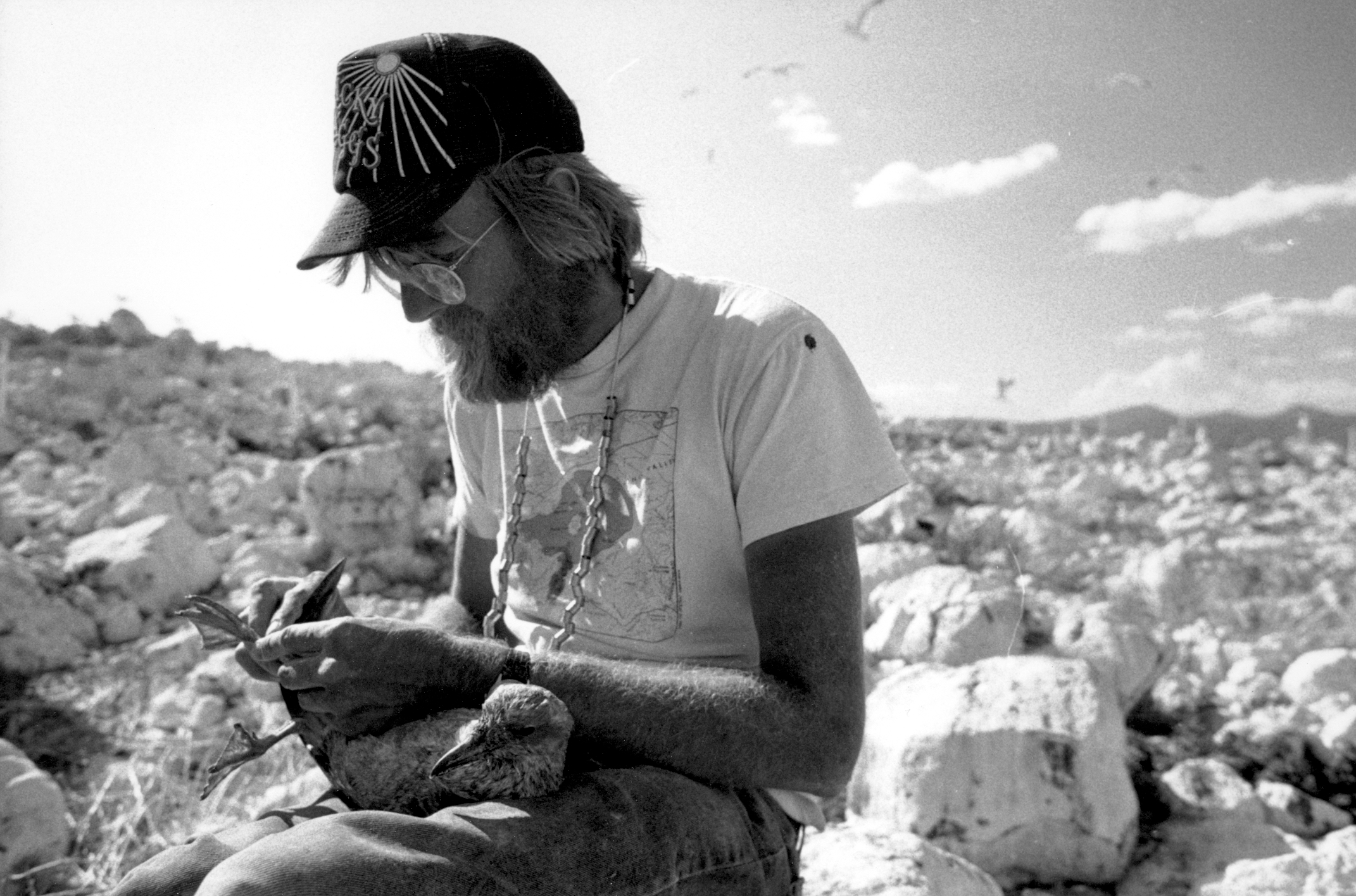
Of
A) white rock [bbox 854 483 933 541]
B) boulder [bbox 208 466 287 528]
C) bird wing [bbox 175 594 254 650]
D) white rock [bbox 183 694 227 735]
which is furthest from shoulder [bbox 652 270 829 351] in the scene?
boulder [bbox 208 466 287 528]

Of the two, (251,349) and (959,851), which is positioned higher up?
(251,349)

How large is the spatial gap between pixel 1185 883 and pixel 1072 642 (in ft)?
3.60

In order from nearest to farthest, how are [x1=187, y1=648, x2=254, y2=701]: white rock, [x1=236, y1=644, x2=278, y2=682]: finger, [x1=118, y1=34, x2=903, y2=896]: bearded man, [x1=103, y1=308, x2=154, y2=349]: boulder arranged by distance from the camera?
[x1=118, y1=34, x2=903, y2=896]: bearded man < [x1=236, y1=644, x2=278, y2=682]: finger < [x1=187, y1=648, x2=254, y2=701]: white rock < [x1=103, y1=308, x2=154, y2=349]: boulder

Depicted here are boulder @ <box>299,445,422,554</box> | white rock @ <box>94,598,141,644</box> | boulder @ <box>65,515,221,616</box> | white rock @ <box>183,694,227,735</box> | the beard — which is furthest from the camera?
boulder @ <box>299,445,422,554</box>

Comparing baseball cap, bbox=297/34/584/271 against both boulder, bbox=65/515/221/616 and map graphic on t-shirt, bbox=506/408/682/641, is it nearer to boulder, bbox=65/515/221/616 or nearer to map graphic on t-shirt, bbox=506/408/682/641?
map graphic on t-shirt, bbox=506/408/682/641

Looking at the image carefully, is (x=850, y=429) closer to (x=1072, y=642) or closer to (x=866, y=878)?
(x=866, y=878)

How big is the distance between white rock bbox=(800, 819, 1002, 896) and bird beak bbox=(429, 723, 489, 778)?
2.97ft

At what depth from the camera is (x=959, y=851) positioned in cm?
254

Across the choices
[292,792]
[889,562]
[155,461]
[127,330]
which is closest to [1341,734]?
[889,562]

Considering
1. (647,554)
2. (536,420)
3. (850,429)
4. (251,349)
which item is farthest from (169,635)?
(251,349)

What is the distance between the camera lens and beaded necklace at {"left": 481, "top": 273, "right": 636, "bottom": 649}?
1.87 meters

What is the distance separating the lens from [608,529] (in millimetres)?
1887

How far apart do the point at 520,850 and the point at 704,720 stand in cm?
35

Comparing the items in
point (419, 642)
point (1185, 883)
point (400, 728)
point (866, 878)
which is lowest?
point (1185, 883)
